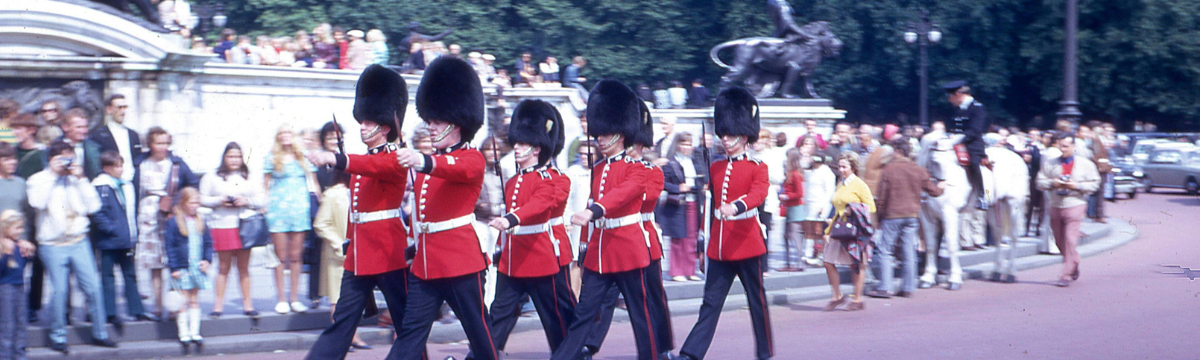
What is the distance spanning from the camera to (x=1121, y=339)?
7.97m

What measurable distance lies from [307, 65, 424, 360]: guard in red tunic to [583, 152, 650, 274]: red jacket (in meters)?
1.05

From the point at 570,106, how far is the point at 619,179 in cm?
1269

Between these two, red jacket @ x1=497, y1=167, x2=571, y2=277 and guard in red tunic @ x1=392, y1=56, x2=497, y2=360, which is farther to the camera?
red jacket @ x1=497, y1=167, x2=571, y2=277

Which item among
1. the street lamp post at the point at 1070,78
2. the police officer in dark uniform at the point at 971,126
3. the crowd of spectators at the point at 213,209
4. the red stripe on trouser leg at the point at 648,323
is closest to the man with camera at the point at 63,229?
the crowd of spectators at the point at 213,209

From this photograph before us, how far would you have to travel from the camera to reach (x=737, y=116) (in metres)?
7.09

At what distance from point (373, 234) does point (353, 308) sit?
1.16ft

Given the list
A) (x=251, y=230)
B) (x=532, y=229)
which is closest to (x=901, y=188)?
(x=532, y=229)

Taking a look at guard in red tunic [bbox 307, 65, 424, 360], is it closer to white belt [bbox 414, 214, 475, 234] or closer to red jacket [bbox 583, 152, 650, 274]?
white belt [bbox 414, 214, 475, 234]

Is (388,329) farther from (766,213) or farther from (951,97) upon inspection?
(951,97)

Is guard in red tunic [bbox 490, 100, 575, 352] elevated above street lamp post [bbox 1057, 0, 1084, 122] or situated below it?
below

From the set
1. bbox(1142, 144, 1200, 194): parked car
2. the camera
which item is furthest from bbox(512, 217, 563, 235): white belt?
bbox(1142, 144, 1200, 194): parked car

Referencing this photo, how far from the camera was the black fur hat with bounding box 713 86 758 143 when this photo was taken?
707 cm

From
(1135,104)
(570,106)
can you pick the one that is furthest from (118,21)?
(1135,104)

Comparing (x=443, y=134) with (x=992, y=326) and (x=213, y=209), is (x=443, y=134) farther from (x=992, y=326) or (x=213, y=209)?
(x=992, y=326)
